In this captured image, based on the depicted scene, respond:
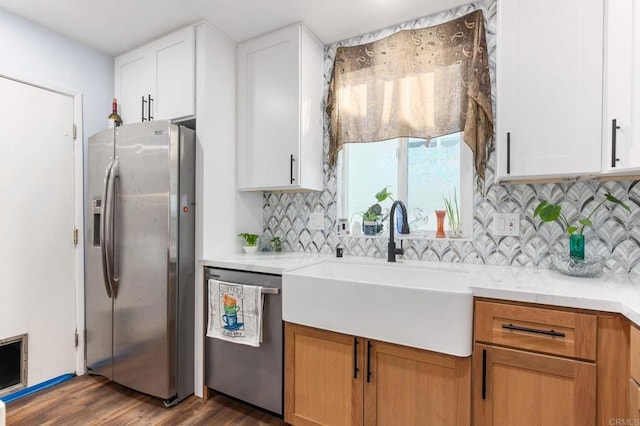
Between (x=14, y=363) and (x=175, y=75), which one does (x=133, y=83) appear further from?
(x=14, y=363)

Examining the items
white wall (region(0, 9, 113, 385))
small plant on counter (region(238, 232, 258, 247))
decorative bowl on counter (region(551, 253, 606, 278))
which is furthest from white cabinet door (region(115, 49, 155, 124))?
decorative bowl on counter (region(551, 253, 606, 278))

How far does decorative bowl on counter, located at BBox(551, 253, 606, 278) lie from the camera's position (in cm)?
141

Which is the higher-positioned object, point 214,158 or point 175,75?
point 175,75

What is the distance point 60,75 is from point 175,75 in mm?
878

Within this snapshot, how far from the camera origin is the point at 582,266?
1.43 m

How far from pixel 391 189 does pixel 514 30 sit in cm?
110

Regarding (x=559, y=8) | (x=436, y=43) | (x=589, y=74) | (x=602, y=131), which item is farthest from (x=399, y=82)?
(x=602, y=131)

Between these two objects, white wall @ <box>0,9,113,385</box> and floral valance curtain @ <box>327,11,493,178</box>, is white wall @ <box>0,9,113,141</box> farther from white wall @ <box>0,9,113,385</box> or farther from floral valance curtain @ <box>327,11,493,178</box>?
floral valance curtain @ <box>327,11,493,178</box>

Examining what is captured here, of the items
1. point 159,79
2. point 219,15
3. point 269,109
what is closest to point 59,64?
point 159,79

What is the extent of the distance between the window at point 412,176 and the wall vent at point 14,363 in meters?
2.34

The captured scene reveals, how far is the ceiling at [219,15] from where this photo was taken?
1.89 m

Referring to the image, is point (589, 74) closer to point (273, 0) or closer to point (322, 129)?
point (322, 129)

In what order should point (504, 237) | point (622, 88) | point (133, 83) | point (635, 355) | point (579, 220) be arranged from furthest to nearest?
point (133, 83) → point (504, 237) → point (579, 220) → point (622, 88) → point (635, 355)

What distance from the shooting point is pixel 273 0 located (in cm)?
186
